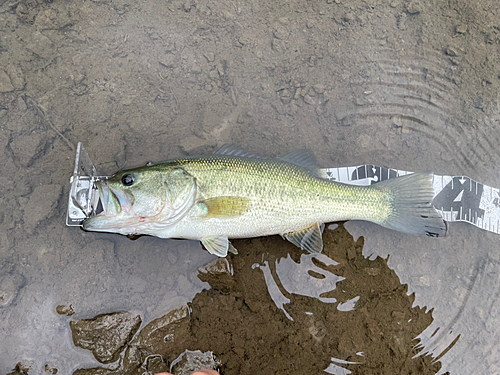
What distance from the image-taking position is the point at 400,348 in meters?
3.23

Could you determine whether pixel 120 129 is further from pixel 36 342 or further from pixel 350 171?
pixel 350 171

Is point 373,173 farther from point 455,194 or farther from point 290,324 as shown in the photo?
point 290,324

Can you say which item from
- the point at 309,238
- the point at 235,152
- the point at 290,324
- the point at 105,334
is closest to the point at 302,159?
the point at 235,152

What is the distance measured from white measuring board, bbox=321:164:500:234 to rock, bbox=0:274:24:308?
11.6 ft

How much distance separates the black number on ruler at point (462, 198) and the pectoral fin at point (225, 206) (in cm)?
236

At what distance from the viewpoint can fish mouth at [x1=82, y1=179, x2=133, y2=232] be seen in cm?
271

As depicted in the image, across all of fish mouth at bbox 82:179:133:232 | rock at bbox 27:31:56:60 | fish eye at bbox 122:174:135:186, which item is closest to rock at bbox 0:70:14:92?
rock at bbox 27:31:56:60

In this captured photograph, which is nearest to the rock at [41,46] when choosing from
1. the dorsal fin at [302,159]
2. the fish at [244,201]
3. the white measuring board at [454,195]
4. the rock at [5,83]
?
the rock at [5,83]

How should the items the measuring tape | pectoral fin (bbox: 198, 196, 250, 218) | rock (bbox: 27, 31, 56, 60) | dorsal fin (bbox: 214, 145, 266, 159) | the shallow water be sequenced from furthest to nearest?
rock (bbox: 27, 31, 56, 60)
the measuring tape
the shallow water
dorsal fin (bbox: 214, 145, 266, 159)
pectoral fin (bbox: 198, 196, 250, 218)

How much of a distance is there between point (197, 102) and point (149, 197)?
59.8 inches

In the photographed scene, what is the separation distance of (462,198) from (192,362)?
3.53 metres

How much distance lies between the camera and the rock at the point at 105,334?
3.02 meters

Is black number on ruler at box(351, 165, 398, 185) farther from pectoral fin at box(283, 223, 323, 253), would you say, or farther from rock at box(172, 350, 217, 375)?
rock at box(172, 350, 217, 375)

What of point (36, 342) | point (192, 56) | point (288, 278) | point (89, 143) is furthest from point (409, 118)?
point (36, 342)
